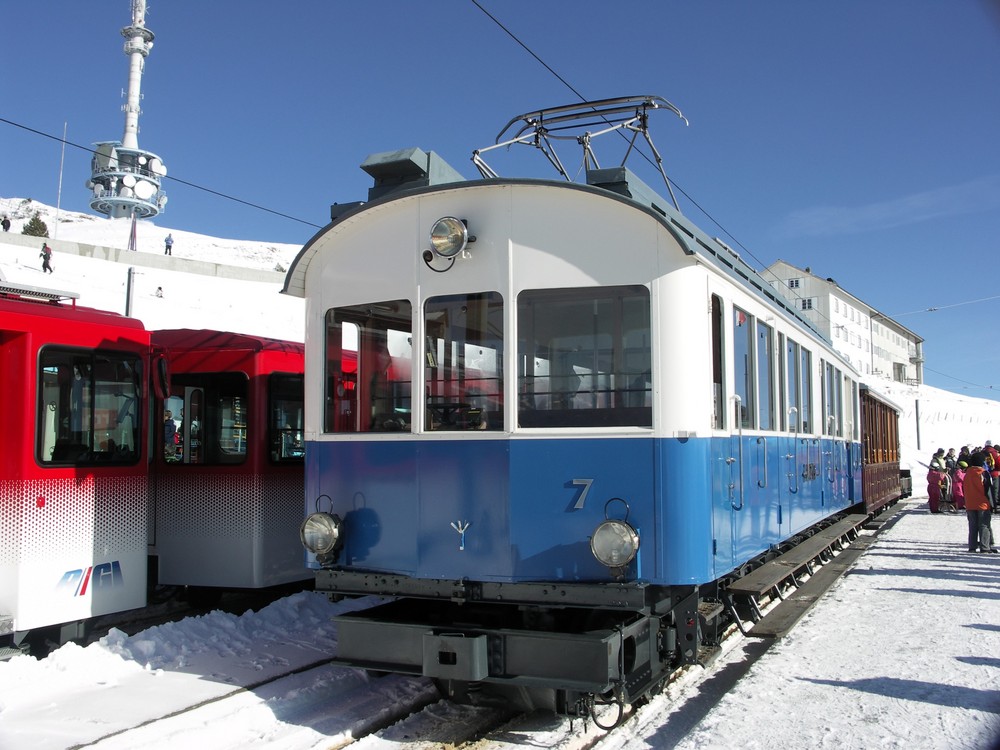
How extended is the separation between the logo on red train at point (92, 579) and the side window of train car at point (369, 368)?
2901 mm

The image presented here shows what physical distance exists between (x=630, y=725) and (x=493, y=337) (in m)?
2.46

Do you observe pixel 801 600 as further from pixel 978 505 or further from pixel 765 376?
pixel 978 505

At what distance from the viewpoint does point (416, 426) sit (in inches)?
209

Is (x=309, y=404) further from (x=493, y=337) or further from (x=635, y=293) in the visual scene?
(x=635, y=293)

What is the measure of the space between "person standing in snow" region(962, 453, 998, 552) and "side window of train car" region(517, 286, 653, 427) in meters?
10.3

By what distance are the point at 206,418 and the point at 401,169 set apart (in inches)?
159

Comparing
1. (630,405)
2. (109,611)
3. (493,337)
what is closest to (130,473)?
(109,611)

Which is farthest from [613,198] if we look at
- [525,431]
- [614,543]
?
[614,543]

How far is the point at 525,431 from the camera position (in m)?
5.00

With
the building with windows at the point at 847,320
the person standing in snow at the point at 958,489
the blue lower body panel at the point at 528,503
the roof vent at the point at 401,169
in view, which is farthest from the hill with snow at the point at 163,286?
the building with windows at the point at 847,320

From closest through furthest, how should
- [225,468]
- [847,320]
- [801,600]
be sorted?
[801,600] → [225,468] → [847,320]

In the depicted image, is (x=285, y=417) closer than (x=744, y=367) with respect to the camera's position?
No

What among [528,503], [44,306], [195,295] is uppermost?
[195,295]

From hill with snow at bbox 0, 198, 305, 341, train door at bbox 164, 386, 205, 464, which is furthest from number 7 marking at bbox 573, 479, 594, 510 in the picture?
hill with snow at bbox 0, 198, 305, 341
